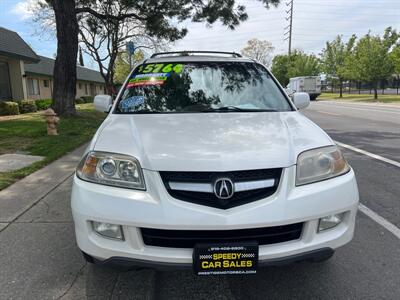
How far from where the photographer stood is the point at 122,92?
13.5 ft

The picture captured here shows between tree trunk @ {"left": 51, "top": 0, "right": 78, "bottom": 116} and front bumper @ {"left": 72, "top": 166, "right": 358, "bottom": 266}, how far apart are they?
1327cm

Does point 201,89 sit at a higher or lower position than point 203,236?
higher

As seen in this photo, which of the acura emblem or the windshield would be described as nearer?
the acura emblem

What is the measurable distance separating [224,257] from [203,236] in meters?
0.19

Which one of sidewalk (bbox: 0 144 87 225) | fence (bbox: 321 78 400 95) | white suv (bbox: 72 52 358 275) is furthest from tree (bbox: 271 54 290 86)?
white suv (bbox: 72 52 358 275)

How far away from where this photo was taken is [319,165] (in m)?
2.76

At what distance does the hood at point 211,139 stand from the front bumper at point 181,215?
15 cm

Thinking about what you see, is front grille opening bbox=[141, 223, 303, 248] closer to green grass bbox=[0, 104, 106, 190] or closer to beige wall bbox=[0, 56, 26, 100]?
green grass bbox=[0, 104, 106, 190]

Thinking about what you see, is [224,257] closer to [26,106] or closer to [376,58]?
[26,106]

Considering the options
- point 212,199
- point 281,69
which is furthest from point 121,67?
point 212,199

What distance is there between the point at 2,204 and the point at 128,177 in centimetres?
308

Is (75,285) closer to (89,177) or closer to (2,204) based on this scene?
(89,177)

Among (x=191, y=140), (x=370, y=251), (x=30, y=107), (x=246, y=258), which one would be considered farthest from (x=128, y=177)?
(x=30, y=107)

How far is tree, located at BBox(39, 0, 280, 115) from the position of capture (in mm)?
14461
